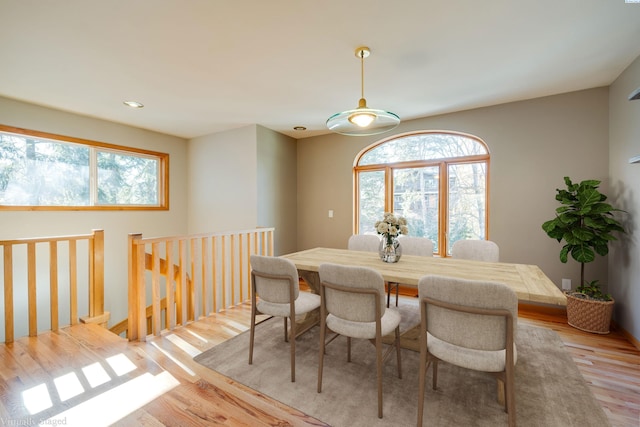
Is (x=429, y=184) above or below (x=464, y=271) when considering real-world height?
above

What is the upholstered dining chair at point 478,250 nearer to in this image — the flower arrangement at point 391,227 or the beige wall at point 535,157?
the flower arrangement at point 391,227

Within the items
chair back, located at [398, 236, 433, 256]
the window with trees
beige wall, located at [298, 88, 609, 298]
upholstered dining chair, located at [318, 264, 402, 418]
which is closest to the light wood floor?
upholstered dining chair, located at [318, 264, 402, 418]

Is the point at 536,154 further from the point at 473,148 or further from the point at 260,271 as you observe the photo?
the point at 260,271

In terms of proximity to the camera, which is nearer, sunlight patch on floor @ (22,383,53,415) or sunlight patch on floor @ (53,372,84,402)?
sunlight patch on floor @ (22,383,53,415)

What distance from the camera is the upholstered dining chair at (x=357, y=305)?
1588mm

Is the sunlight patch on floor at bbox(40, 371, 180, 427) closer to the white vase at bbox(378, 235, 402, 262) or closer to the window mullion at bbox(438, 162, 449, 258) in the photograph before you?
the white vase at bbox(378, 235, 402, 262)

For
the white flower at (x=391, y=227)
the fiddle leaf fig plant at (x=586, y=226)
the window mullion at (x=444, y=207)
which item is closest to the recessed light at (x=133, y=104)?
the white flower at (x=391, y=227)

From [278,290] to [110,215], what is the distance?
3.46 m

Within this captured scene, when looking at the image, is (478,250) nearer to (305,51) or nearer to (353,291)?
(353,291)

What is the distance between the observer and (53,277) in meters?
2.54

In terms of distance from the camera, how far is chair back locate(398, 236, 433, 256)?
2.85m

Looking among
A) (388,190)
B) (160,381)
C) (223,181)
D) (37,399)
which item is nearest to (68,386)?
(37,399)

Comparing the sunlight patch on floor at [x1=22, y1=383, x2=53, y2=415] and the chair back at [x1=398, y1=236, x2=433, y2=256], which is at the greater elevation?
the chair back at [x1=398, y1=236, x2=433, y2=256]

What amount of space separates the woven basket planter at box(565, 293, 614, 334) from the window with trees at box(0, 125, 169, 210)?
221 inches
